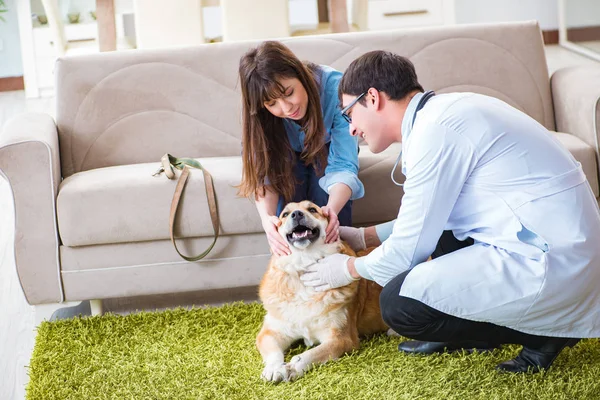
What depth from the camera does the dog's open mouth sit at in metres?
2.13

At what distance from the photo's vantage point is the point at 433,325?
184 centimetres

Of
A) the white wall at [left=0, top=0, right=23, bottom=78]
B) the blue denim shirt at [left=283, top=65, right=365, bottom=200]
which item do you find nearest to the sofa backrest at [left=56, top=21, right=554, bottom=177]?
the blue denim shirt at [left=283, top=65, right=365, bottom=200]

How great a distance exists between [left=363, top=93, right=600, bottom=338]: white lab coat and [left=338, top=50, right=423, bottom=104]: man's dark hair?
5 cm

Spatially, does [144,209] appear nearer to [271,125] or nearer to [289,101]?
[271,125]

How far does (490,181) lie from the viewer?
5.53ft

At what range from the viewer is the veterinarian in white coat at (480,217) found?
167cm

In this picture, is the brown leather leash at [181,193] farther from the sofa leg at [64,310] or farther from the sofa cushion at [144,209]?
the sofa leg at [64,310]

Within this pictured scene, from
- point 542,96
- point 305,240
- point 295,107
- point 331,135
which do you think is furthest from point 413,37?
point 305,240

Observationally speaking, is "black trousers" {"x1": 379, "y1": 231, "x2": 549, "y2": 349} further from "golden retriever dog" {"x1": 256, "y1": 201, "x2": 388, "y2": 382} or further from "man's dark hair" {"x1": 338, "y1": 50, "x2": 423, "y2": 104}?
"man's dark hair" {"x1": 338, "y1": 50, "x2": 423, "y2": 104}

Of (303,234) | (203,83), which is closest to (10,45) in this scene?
(203,83)

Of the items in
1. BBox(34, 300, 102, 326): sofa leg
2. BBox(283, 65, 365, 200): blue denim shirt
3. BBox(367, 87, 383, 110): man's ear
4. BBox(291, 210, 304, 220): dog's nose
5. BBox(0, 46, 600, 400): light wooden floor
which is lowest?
BBox(0, 46, 600, 400): light wooden floor

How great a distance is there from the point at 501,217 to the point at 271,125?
0.86 m

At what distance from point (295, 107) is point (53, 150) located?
0.90m

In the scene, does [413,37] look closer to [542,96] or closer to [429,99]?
[542,96]
